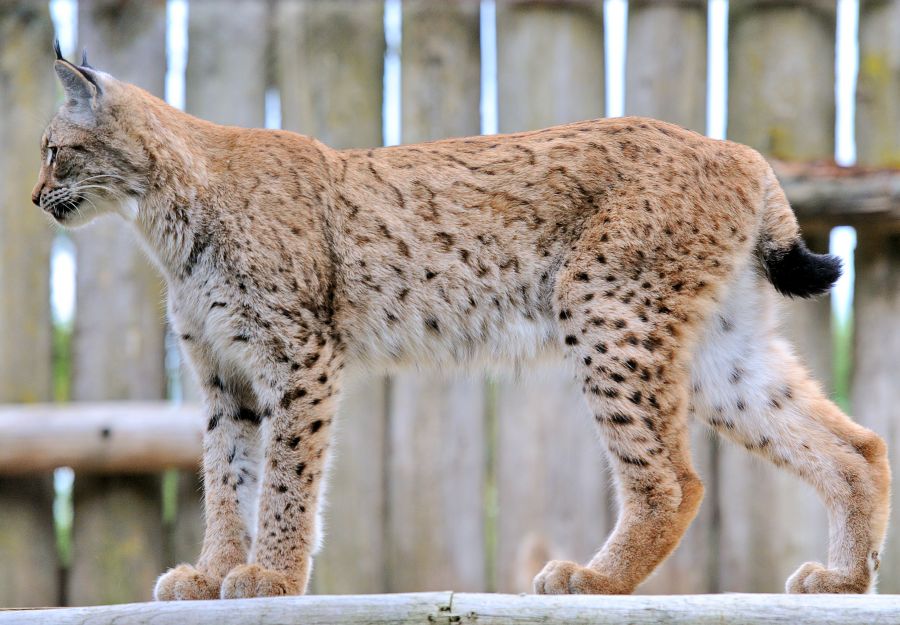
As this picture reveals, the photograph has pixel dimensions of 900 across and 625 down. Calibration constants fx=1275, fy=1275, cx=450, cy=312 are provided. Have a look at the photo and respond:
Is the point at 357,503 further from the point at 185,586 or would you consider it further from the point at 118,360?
the point at 185,586

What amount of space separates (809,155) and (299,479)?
3491mm

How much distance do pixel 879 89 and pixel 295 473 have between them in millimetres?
3873

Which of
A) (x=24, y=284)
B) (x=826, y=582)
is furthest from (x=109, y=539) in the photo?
(x=826, y=582)

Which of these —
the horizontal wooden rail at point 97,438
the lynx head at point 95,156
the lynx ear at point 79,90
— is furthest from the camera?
the horizontal wooden rail at point 97,438

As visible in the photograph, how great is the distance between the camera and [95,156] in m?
5.31

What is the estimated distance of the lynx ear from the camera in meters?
5.20

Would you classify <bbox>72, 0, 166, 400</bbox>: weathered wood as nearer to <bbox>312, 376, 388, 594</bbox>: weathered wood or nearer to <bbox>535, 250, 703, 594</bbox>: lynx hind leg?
<bbox>312, 376, 388, 594</bbox>: weathered wood

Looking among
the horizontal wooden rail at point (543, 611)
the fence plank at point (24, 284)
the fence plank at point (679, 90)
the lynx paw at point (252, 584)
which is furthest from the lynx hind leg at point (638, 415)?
the fence plank at point (24, 284)

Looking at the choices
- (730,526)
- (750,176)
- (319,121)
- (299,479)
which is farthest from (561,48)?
(299,479)

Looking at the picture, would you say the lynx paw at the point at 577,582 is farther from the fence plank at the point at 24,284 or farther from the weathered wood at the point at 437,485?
the fence plank at the point at 24,284

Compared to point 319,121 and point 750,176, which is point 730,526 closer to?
point 750,176

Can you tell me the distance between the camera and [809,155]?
22.4ft

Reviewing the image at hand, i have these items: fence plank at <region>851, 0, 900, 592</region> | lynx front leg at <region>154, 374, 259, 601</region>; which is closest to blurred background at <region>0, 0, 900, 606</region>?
fence plank at <region>851, 0, 900, 592</region>

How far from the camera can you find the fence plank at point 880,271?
667 centimetres
